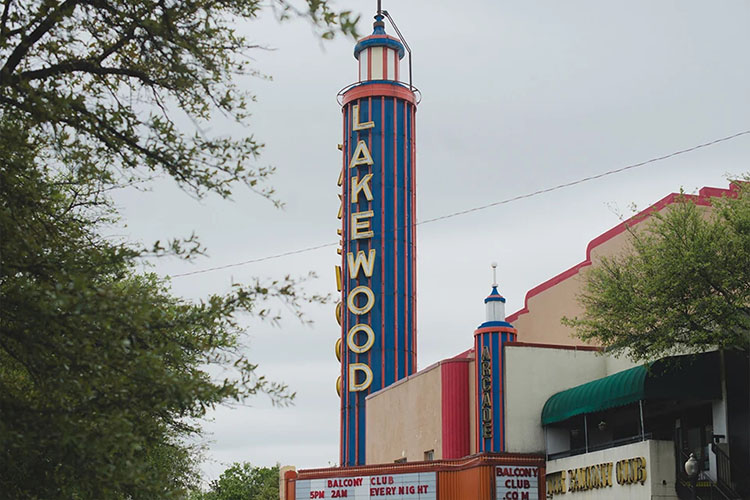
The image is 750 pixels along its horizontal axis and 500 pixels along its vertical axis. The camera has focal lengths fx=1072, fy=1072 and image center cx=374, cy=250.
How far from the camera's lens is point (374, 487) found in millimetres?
33125

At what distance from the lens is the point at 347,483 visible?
3406 cm

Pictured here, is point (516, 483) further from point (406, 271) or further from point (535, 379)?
point (406, 271)

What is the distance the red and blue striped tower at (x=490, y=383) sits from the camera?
102ft

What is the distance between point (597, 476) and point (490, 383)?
Answer: 4793 mm

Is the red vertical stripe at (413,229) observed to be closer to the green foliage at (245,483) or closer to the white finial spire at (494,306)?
the white finial spire at (494,306)

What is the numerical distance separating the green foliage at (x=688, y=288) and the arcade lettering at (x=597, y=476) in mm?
2956

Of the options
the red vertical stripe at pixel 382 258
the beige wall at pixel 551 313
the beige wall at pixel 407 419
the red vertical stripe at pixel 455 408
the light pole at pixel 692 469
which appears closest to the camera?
the light pole at pixel 692 469

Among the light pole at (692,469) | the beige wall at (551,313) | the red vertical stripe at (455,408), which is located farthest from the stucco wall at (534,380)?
the light pole at (692,469)

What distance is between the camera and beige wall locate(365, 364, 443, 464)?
3391 cm

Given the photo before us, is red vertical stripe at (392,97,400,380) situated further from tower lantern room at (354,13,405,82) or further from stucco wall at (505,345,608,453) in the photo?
stucco wall at (505,345,608,453)

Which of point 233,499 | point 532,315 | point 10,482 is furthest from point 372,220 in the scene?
point 233,499

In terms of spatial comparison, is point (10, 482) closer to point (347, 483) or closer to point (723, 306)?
point (723, 306)

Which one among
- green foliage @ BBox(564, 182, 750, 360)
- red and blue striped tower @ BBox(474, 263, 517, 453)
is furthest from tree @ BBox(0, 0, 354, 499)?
red and blue striped tower @ BBox(474, 263, 517, 453)

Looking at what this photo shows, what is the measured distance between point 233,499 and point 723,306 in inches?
3311
